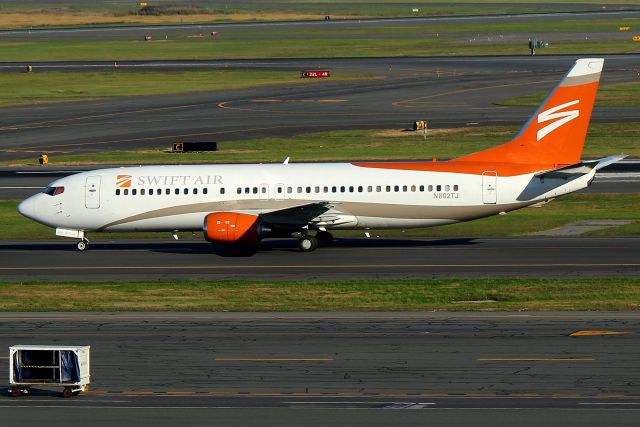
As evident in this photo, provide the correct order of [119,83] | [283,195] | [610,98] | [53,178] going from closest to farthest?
[283,195]
[53,178]
[610,98]
[119,83]

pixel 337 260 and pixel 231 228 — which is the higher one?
pixel 231 228

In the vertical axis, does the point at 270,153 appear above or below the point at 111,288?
above

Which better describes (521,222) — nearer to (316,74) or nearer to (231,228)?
(231,228)

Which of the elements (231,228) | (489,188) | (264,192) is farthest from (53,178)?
(489,188)

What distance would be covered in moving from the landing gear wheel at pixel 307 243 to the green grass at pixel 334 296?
27.5 ft

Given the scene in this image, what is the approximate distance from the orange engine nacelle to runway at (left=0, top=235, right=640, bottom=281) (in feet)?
3.27

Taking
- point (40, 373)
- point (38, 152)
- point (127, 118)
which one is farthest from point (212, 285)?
point (127, 118)

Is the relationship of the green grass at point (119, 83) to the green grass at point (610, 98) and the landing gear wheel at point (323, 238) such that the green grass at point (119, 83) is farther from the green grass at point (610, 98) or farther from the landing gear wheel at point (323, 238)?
the landing gear wheel at point (323, 238)

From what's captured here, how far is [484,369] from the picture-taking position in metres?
31.3

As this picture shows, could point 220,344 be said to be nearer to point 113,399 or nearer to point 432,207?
point 113,399

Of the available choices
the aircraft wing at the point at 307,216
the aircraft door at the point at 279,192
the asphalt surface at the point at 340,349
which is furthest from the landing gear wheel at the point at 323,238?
the aircraft door at the point at 279,192

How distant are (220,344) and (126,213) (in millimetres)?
21648

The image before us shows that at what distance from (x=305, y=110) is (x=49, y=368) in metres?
79.3

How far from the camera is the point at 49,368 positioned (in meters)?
29.8
